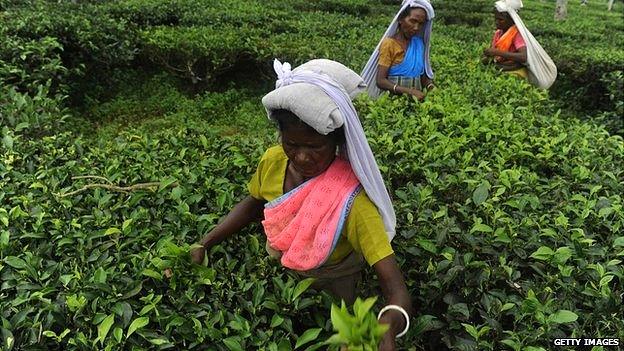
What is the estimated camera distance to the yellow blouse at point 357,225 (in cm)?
172

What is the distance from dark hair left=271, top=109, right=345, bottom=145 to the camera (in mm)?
1677

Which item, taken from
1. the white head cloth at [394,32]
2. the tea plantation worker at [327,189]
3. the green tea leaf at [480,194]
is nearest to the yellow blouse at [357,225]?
the tea plantation worker at [327,189]

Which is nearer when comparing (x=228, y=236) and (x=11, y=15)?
(x=228, y=236)

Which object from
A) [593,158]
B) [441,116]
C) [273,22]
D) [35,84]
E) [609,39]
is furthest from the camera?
[609,39]

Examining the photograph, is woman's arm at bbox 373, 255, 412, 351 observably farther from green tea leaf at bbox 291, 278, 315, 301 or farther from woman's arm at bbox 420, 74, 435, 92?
woman's arm at bbox 420, 74, 435, 92

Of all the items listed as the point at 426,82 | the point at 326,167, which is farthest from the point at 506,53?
the point at 326,167

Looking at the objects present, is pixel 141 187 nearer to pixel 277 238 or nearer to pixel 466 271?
pixel 277 238

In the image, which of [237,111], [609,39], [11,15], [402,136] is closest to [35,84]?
[11,15]

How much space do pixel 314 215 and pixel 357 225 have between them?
0.51 feet

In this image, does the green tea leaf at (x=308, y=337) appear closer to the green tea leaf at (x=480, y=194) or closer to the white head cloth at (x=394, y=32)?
the green tea leaf at (x=480, y=194)

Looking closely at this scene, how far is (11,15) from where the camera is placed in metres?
6.01

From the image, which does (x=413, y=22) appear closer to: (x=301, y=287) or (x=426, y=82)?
(x=426, y=82)

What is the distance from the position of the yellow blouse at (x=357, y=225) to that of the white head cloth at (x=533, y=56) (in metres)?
4.02

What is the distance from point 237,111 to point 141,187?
420 centimetres
